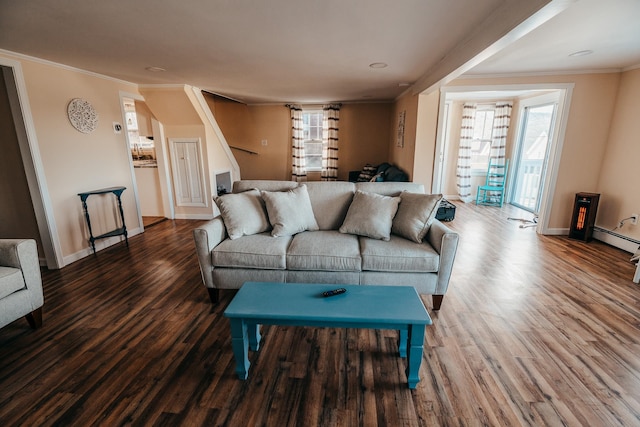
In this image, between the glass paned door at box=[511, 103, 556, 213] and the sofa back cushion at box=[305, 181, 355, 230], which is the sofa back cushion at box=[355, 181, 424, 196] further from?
the glass paned door at box=[511, 103, 556, 213]

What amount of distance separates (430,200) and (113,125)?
4054 mm

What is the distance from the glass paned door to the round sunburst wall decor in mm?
6868

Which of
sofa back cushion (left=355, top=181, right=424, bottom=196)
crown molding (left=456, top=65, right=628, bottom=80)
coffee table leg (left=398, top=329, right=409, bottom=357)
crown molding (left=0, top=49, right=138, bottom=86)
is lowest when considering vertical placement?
coffee table leg (left=398, top=329, right=409, bottom=357)

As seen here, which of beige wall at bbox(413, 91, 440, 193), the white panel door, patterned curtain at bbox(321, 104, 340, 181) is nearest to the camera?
beige wall at bbox(413, 91, 440, 193)

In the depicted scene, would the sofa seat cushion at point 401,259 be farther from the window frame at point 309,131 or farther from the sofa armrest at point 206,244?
the window frame at point 309,131

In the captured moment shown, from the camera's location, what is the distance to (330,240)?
7.76ft

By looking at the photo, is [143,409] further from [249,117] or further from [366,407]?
[249,117]

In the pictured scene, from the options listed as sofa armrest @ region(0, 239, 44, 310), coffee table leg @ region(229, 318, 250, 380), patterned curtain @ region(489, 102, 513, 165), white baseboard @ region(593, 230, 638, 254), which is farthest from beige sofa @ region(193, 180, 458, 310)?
patterned curtain @ region(489, 102, 513, 165)

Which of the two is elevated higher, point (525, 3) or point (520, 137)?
point (525, 3)

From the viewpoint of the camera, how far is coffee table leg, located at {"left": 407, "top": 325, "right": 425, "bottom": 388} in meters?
1.46

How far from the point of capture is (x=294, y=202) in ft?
8.59

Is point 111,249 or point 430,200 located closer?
A: point 430,200

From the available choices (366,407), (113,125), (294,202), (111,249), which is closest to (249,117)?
(113,125)

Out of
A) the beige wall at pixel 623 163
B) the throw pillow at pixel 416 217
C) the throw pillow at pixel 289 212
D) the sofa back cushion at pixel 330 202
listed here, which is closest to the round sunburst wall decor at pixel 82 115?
the throw pillow at pixel 289 212
